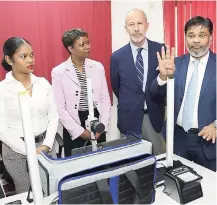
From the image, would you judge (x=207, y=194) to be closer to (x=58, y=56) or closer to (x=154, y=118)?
(x=154, y=118)

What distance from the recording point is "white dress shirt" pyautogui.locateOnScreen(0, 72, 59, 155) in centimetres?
189

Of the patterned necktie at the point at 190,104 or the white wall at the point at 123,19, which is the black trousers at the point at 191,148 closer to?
the patterned necktie at the point at 190,104

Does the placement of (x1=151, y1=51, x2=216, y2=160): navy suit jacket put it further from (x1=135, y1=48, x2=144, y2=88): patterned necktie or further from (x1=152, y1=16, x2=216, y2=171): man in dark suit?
(x1=135, y1=48, x2=144, y2=88): patterned necktie

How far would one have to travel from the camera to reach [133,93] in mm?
2406

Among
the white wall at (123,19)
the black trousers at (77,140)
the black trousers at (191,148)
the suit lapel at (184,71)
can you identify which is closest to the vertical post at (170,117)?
the black trousers at (191,148)

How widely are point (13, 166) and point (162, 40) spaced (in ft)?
7.37

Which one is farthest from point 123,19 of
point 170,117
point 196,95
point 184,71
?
point 170,117

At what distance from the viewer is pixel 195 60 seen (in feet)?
6.33

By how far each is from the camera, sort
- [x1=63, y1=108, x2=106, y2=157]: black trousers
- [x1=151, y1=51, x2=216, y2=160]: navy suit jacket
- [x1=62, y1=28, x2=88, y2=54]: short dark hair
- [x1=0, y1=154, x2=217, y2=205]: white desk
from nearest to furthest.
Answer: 1. [x1=0, y1=154, x2=217, y2=205]: white desk
2. [x1=151, y1=51, x2=216, y2=160]: navy suit jacket
3. [x1=62, y1=28, x2=88, y2=54]: short dark hair
4. [x1=63, y1=108, x2=106, y2=157]: black trousers

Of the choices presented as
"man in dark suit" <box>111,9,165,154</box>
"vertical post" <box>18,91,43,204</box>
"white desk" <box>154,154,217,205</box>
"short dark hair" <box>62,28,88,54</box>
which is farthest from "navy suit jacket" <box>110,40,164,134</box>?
"vertical post" <box>18,91,43,204</box>

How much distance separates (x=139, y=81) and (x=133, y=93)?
12 centimetres

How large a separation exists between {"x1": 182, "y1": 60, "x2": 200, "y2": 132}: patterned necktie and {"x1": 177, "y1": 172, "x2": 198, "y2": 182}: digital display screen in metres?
0.56

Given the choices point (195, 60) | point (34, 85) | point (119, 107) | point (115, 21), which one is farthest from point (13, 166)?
point (115, 21)

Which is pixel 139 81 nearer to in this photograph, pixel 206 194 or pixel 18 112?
pixel 18 112
